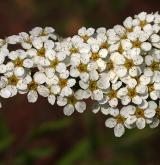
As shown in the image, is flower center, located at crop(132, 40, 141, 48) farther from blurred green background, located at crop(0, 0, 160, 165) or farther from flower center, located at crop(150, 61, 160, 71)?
blurred green background, located at crop(0, 0, 160, 165)

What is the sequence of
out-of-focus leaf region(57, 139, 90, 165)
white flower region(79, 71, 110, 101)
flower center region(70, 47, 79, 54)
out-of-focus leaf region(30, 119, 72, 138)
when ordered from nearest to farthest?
1. white flower region(79, 71, 110, 101)
2. flower center region(70, 47, 79, 54)
3. out-of-focus leaf region(30, 119, 72, 138)
4. out-of-focus leaf region(57, 139, 90, 165)

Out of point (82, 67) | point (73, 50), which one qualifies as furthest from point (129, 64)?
point (73, 50)

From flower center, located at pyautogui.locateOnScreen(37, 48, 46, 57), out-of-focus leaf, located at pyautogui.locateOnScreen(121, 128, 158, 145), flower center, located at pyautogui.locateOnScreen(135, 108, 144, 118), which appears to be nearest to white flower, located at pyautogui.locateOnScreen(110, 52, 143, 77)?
flower center, located at pyautogui.locateOnScreen(135, 108, 144, 118)

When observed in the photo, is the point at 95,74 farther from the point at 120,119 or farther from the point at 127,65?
Answer: the point at 120,119

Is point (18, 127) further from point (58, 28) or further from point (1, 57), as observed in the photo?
point (1, 57)

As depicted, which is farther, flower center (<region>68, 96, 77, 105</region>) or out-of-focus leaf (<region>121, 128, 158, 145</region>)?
out-of-focus leaf (<region>121, 128, 158, 145</region>)

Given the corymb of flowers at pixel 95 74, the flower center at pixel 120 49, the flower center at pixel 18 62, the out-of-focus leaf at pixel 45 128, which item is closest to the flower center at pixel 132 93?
the corymb of flowers at pixel 95 74

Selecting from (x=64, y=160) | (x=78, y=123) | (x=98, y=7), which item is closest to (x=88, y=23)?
(x=98, y=7)

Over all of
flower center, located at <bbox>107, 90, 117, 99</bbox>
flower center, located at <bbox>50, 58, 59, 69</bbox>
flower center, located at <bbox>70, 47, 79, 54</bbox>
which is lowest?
flower center, located at <bbox>107, 90, 117, 99</bbox>

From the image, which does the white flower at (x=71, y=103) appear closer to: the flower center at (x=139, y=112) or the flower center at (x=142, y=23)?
the flower center at (x=139, y=112)
